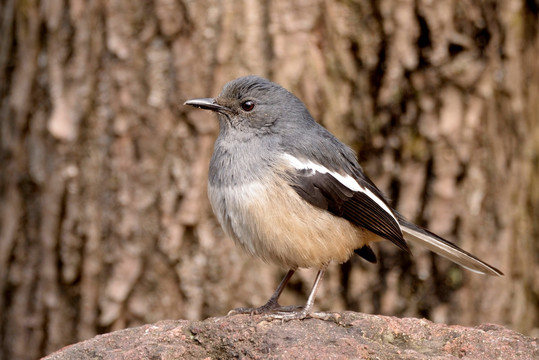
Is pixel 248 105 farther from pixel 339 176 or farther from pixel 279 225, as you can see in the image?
pixel 279 225

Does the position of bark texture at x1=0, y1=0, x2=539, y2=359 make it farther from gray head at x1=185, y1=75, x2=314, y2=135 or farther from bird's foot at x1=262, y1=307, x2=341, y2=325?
bird's foot at x1=262, y1=307, x2=341, y2=325

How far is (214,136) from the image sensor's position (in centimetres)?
632

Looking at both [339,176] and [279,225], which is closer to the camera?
[279,225]

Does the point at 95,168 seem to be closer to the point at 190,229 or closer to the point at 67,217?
the point at 67,217

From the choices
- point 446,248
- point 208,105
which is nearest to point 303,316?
point 446,248

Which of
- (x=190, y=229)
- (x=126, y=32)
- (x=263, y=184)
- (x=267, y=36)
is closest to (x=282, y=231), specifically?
(x=263, y=184)

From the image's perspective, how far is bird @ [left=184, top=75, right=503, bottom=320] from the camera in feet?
14.9

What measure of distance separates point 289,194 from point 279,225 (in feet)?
0.73

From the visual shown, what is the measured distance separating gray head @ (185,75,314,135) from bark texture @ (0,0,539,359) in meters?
1.17

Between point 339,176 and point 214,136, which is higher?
point 214,136

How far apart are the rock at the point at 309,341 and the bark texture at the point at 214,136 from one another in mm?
2332

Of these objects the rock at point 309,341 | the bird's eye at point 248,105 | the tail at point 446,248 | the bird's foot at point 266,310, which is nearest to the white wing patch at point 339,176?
the tail at point 446,248

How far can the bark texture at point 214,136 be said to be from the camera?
6312 millimetres

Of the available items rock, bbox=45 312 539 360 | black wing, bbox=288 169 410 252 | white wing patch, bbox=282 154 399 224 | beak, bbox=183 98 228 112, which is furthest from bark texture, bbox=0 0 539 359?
rock, bbox=45 312 539 360
